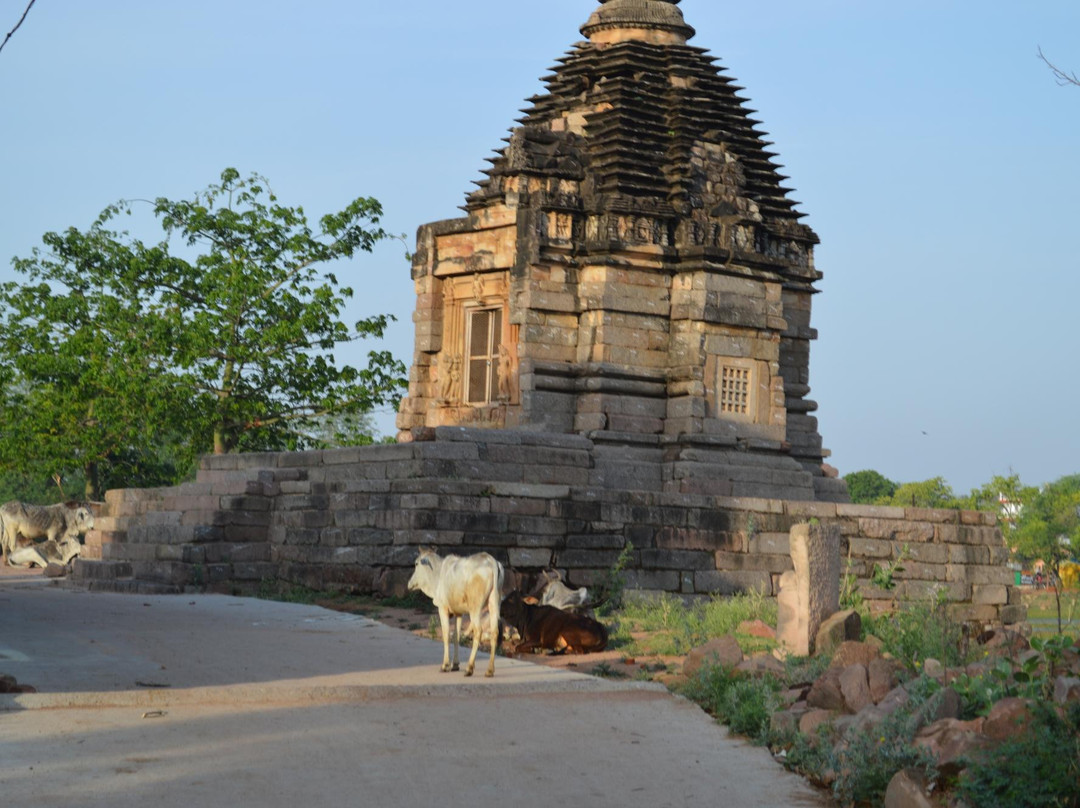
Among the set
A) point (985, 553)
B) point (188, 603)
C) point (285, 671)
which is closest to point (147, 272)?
point (188, 603)

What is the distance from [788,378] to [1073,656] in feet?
50.1

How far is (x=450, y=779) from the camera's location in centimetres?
756

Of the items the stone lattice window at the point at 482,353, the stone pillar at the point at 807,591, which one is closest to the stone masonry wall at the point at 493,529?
the stone lattice window at the point at 482,353

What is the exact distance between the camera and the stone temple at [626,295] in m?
20.9

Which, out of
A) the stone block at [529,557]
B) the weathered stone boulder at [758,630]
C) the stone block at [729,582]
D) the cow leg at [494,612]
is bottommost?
the weathered stone boulder at [758,630]

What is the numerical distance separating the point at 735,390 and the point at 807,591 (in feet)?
32.3

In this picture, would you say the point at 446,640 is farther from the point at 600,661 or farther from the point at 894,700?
the point at 894,700

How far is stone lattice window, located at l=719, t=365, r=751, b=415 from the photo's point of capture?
21469mm

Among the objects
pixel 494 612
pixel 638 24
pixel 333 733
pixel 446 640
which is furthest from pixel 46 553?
pixel 333 733

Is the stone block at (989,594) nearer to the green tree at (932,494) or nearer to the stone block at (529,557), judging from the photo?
the stone block at (529,557)

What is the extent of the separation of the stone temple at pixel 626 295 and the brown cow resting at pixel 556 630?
24.3 feet

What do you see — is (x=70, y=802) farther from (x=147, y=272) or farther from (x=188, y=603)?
(x=147, y=272)

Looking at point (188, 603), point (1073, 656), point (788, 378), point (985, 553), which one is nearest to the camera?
point (1073, 656)

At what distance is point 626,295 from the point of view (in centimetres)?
2120
